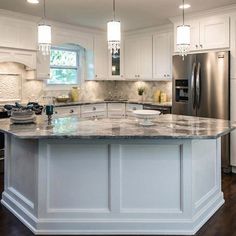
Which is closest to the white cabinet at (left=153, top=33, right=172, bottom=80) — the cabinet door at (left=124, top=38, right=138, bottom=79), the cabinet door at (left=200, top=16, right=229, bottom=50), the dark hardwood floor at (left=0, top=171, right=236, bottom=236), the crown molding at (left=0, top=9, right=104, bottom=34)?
the cabinet door at (left=124, top=38, right=138, bottom=79)

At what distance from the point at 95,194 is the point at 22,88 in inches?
129

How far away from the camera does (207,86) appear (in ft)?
14.7

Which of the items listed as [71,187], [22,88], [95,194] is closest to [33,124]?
[71,187]

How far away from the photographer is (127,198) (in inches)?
103

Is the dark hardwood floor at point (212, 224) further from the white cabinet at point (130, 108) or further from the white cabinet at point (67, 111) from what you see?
the white cabinet at point (130, 108)

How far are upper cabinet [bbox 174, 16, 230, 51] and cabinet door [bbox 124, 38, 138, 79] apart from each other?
1600mm

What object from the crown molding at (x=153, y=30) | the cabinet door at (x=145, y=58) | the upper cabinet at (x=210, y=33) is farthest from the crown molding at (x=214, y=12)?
the cabinet door at (x=145, y=58)

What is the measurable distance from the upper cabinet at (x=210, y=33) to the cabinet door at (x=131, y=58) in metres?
1.60

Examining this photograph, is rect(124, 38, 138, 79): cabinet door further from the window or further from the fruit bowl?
the fruit bowl

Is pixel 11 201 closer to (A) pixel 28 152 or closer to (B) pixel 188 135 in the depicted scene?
(A) pixel 28 152

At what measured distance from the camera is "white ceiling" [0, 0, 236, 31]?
13.6 feet

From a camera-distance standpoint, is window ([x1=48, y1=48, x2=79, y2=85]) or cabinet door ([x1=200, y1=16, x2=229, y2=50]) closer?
cabinet door ([x1=200, y1=16, x2=229, y2=50])

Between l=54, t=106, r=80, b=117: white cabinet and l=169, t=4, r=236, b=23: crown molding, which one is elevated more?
l=169, t=4, r=236, b=23: crown molding

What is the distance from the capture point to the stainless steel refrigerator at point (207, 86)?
436 cm
